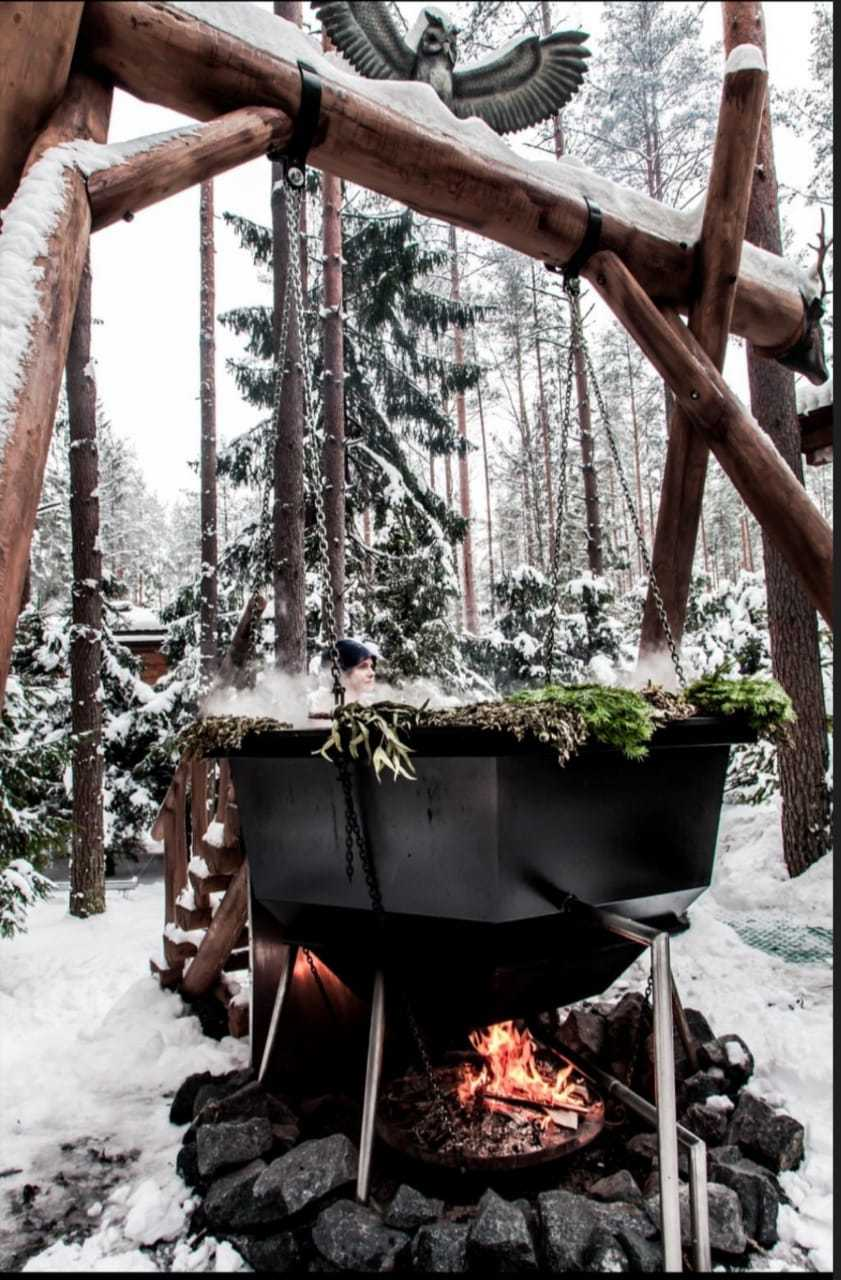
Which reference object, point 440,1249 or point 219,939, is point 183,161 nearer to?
point 440,1249

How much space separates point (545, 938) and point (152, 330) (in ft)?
45.2

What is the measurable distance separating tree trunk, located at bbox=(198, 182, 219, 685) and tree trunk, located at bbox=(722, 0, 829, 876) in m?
5.37

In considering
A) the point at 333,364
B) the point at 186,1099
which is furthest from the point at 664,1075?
the point at 333,364

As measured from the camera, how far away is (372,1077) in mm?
2230

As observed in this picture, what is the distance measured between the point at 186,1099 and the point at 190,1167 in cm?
43

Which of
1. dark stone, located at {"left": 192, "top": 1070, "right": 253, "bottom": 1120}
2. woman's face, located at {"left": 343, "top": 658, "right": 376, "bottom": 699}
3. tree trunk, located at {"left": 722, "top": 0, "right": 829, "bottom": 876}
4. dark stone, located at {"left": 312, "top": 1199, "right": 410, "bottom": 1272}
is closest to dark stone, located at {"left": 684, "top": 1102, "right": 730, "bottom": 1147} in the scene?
dark stone, located at {"left": 312, "top": 1199, "right": 410, "bottom": 1272}

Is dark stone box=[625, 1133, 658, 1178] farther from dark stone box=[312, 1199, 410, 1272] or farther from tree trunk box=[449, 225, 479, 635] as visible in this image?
tree trunk box=[449, 225, 479, 635]

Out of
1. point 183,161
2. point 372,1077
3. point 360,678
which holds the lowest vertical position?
point 372,1077

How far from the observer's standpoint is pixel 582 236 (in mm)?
2545

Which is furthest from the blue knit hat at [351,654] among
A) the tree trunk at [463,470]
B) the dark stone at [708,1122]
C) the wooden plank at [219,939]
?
the tree trunk at [463,470]

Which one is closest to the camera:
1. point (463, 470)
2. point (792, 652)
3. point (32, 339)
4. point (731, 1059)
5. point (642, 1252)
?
point (32, 339)

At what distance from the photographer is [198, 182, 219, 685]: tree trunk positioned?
25.6 feet

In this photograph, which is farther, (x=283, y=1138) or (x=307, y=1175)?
(x=283, y=1138)

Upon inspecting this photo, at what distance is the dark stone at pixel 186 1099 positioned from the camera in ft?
8.89
